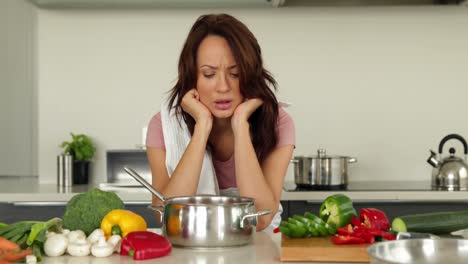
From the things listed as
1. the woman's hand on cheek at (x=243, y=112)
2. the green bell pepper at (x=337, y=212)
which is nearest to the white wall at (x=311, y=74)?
the woman's hand on cheek at (x=243, y=112)

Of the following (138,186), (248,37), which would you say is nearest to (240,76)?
(248,37)

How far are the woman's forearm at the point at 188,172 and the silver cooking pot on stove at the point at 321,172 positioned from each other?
1169 millimetres

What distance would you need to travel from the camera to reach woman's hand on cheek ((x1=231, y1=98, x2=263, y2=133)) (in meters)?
2.14

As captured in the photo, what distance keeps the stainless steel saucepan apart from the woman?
414mm

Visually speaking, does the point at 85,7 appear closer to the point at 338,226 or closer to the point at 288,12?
the point at 288,12

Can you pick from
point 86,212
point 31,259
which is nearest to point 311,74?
point 86,212

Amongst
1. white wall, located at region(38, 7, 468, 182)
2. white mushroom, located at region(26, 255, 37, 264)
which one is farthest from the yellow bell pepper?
white wall, located at region(38, 7, 468, 182)

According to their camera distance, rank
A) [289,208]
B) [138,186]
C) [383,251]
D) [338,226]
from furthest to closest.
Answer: [138,186] → [289,208] → [338,226] → [383,251]

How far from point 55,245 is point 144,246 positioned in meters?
0.18

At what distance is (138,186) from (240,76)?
1402 mm

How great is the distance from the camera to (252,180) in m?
2.05

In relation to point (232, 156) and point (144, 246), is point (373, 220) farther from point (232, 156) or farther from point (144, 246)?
point (232, 156)

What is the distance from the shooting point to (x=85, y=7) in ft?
11.8

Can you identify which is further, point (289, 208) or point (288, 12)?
point (288, 12)
